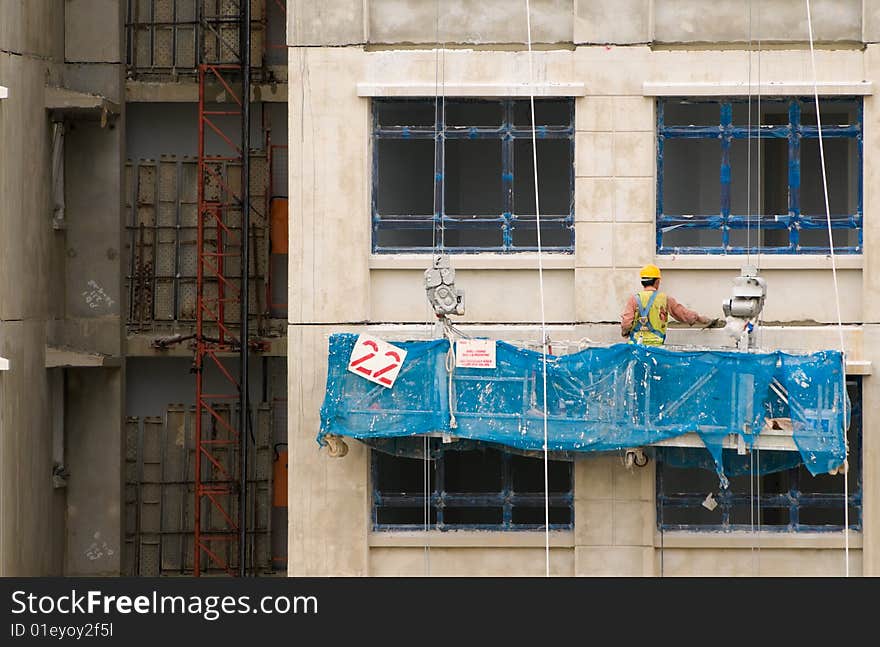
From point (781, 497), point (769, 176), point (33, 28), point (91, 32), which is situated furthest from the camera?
point (91, 32)

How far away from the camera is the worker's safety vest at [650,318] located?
56.3ft

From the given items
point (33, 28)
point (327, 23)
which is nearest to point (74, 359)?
point (33, 28)

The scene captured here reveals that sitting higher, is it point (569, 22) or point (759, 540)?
point (569, 22)

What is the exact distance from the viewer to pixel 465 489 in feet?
62.1

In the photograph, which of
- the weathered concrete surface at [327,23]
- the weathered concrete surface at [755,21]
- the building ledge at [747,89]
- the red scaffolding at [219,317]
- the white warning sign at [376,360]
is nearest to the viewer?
the white warning sign at [376,360]

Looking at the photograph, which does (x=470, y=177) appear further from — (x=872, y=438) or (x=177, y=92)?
(x=872, y=438)

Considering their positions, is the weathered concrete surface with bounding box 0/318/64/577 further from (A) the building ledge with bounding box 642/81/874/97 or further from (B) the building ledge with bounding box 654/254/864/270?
(A) the building ledge with bounding box 642/81/874/97

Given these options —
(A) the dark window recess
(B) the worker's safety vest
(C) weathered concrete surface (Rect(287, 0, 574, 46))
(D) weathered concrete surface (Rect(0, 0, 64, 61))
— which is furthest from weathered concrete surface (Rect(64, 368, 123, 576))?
(B) the worker's safety vest

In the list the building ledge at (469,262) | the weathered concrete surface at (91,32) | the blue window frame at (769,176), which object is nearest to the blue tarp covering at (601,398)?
the building ledge at (469,262)

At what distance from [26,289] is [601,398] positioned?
290 inches

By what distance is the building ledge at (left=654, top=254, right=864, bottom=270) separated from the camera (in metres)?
17.9

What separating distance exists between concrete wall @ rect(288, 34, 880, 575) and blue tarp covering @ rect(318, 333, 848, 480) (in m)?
0.80

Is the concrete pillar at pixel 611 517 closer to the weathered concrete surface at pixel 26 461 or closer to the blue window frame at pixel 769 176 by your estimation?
the blue window frame at pixel 769 176

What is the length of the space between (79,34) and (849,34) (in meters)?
10.2
